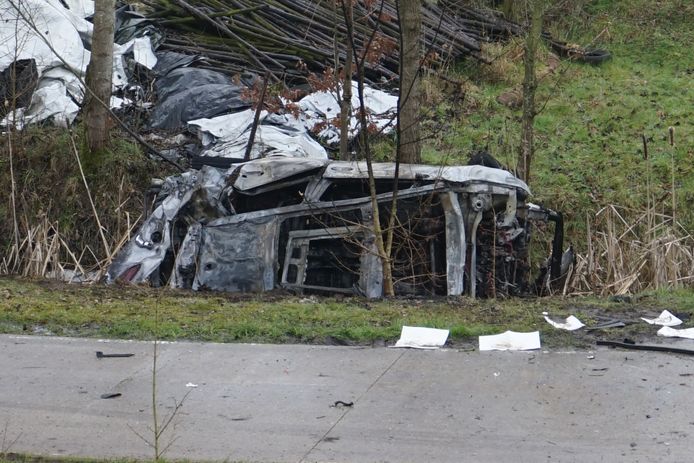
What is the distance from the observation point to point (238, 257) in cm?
962

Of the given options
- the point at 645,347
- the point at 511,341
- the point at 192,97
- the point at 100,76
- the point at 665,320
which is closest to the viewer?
the point at 645,347

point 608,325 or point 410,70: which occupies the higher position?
point 410,70

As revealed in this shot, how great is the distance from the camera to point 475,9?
66.0ft

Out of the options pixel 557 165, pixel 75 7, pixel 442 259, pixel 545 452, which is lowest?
pixel 545 452

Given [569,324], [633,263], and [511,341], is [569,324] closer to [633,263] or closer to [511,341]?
[511,341]

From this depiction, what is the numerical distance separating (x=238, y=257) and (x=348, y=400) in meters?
4.08

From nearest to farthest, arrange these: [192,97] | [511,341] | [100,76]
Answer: [511,341]
[100,76]
[192,97]

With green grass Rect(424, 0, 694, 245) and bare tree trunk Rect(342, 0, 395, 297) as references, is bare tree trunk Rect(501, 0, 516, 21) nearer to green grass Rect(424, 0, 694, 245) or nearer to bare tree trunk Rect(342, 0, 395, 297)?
green grass Rect(424, 0, 694, 245)

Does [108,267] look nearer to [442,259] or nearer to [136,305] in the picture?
[136,305]

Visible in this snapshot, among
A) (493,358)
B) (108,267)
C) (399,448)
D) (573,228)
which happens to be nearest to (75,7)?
(108,267)

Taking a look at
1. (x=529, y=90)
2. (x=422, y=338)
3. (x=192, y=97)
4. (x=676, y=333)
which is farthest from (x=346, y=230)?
(x=192, y=97)

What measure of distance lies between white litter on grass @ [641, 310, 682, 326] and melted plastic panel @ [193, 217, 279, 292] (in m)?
3.65

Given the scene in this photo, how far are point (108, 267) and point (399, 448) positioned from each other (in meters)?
6.44

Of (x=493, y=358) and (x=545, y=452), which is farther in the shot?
(x=493, y=358)
